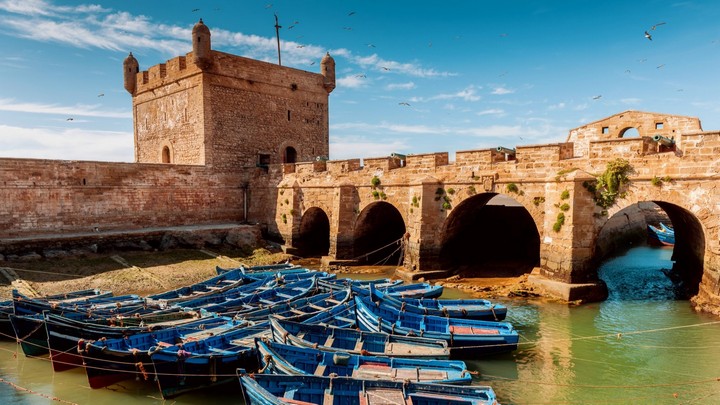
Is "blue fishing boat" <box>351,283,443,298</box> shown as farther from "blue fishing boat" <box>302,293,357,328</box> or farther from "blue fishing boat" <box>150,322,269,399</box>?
"blue fishing boat" <box>150,322,269,399</box>

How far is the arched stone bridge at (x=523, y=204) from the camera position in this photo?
43.8ft

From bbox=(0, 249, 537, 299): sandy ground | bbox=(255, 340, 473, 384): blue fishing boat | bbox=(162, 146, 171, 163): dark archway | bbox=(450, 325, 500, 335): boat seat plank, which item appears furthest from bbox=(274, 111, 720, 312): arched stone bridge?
bbox=(162, 146, 171, 163): dark archway

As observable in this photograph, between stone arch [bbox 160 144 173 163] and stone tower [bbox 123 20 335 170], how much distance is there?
0.21ft

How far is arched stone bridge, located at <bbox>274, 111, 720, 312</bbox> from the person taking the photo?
13.3m

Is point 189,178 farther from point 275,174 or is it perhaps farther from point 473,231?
point 473,231

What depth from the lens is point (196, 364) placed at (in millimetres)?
8703

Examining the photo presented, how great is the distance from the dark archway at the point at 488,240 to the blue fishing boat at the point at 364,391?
37.2 feet

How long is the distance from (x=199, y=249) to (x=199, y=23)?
1211 cm


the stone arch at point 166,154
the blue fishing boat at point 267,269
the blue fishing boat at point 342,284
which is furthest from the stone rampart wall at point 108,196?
the blue fishing boat at point 342,284

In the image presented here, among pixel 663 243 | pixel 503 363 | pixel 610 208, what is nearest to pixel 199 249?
pixel 503 363

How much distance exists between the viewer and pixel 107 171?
70.1 feet

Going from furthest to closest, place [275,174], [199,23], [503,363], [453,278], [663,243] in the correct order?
[663,243]
[275,174]
[199,23]
[453,278]
[503,363]

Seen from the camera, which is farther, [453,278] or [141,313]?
[453,278]

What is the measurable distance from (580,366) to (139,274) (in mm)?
15581
